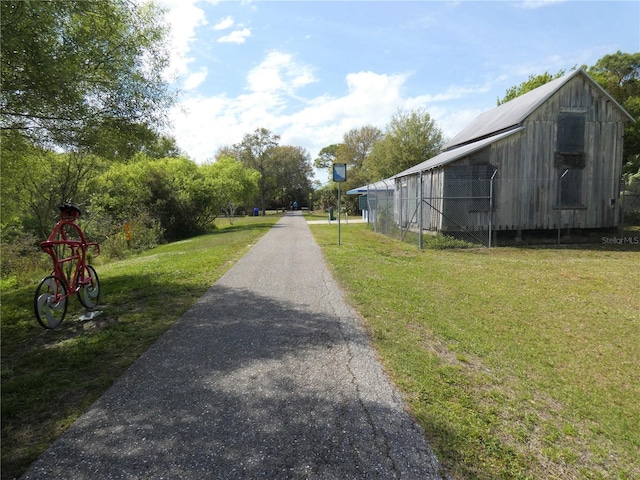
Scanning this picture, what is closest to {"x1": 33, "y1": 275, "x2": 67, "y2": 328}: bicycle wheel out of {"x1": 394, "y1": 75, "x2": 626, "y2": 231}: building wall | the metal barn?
the metal barn

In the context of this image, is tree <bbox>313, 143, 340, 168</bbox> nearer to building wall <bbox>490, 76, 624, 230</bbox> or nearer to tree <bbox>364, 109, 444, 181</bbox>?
tree <bbox>364, 109, 444, 181</bbox>

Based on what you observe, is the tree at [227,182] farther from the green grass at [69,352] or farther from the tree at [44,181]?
the green grass at [69,352]

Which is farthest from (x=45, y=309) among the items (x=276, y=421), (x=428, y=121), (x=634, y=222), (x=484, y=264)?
(x=428, y=121)

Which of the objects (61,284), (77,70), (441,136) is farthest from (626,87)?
(61,284)

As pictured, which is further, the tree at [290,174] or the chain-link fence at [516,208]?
the tree at [290,174]

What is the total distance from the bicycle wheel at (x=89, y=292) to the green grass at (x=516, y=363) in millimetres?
4487

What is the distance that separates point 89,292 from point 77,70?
3470mm

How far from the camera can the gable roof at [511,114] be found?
53.3 feet

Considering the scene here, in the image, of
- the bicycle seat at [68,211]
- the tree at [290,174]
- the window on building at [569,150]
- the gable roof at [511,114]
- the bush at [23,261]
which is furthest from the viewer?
the tree at [290,174]

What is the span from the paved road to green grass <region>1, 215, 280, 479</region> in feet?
0.63

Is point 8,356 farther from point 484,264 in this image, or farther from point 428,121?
point 428,121

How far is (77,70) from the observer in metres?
5.54

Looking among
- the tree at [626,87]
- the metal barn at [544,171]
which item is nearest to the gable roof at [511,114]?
the metal barn at [544,171]

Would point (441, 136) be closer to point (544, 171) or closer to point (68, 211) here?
point (544, 171)
